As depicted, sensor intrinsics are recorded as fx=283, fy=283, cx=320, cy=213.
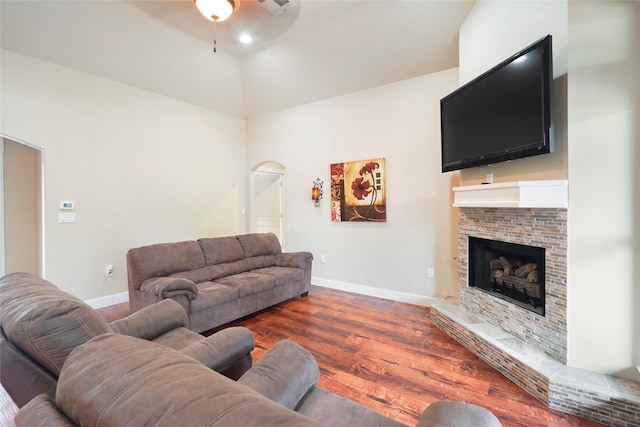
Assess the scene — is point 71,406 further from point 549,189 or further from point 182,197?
point 182,197

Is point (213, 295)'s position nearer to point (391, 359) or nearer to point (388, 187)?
point (391, 359)

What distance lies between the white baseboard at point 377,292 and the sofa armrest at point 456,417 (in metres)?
2.91

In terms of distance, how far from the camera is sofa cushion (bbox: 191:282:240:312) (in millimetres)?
2852

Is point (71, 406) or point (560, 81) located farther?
point (560, 81)

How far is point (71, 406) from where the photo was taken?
0.66m

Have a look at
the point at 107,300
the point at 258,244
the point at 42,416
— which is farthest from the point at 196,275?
the point at 42,416

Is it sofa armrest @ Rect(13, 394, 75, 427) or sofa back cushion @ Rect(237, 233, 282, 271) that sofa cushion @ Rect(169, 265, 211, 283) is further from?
sofa armrest @ Rect(13, 394, 75, 427)

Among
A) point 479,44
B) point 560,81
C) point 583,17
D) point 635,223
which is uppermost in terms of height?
point 479,44

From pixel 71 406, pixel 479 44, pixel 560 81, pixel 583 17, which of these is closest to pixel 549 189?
pixel 560 81

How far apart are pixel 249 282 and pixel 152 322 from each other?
1538 mm

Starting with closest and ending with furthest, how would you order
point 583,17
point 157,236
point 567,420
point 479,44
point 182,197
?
point 567,420
point 583,17
point 479,44
point 157,236
point 182,197

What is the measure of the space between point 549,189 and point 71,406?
2.63 meters

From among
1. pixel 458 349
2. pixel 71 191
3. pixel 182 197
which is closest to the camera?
pixel 458 349

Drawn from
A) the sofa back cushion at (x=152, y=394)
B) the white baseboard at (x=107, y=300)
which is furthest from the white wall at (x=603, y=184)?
the white baseboard at (x=107, y=300)
